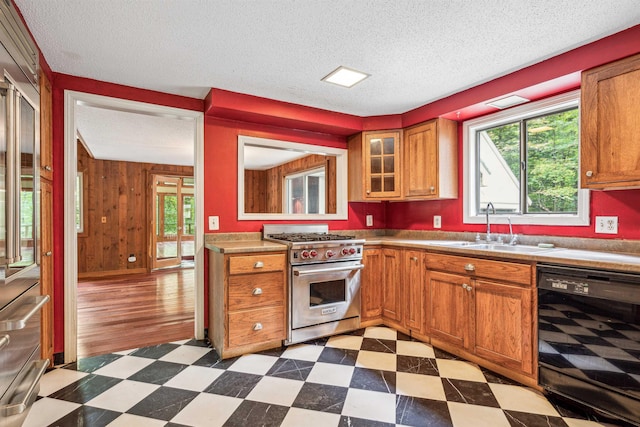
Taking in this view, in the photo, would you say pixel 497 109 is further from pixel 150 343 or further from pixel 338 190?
pixel 150 343

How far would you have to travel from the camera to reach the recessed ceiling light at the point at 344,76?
95.2 inches

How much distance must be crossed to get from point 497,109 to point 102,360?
3.87m

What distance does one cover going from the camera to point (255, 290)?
2.53m

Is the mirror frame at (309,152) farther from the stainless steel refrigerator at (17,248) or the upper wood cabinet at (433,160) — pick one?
the stainless steel refrigerator at (17,248)

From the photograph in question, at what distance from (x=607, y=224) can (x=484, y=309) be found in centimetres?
102

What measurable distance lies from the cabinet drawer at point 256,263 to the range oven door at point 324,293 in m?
0.14

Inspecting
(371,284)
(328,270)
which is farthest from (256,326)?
(371,284)

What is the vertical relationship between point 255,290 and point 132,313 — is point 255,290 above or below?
above

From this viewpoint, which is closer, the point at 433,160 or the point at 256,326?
the point at 256,326

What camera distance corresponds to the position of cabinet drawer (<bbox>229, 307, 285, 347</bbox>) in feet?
8.06

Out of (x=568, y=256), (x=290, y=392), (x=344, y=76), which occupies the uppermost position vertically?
(x=344, y=76)

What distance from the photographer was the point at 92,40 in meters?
1.99

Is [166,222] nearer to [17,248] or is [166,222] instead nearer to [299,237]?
[299,237]

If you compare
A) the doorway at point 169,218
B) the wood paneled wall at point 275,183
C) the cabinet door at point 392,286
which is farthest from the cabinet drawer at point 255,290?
the doorway at point 169,218
